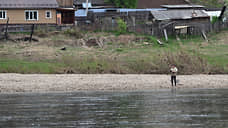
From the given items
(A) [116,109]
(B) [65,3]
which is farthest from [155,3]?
(A) [116,109]

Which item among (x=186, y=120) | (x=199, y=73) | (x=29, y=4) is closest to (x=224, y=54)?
(x=199, y=73)

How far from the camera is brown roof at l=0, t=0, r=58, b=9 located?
54.8 metres

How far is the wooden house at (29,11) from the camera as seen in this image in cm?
→ 5481

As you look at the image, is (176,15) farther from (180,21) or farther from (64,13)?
(64,13)

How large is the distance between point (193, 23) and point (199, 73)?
18152 mm

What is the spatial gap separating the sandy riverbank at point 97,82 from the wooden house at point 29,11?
24.9 m

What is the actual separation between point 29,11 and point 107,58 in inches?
895

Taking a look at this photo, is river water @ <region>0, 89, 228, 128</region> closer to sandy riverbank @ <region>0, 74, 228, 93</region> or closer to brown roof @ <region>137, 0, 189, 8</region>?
sandy riverbank @ <region>0, 74, 228, 93</region>

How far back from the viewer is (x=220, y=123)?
20.3 m

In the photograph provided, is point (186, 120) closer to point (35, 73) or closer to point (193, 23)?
point (35, 73)

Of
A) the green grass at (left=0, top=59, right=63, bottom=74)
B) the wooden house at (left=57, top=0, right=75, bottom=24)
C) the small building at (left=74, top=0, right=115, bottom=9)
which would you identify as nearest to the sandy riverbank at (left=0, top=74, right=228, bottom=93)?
the green grass at (left=0, top=59, right=63, bottom=74)

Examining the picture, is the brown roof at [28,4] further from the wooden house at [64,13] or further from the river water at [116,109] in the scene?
the river water at [116,109]

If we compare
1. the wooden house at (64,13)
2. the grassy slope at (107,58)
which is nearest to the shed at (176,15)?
the wooden house at (64,13)

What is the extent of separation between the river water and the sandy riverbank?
165cm
